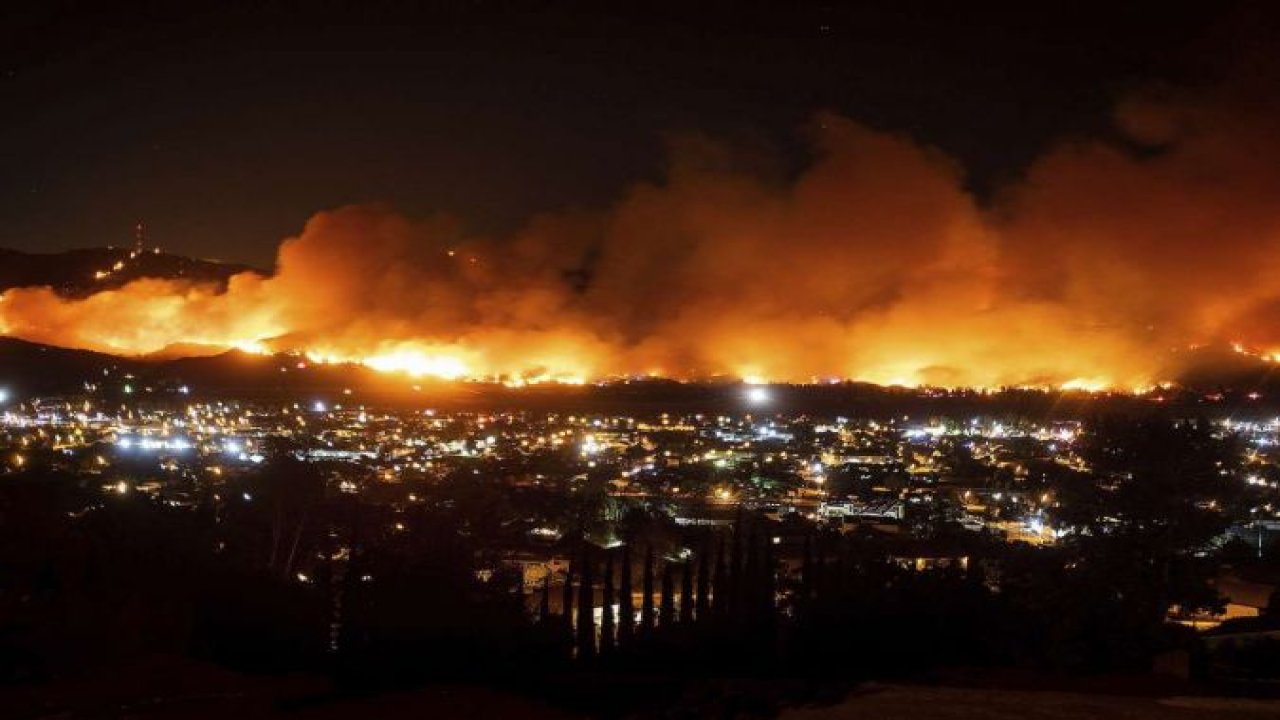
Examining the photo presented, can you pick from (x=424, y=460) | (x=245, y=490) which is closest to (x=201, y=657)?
(x=245, y=490)

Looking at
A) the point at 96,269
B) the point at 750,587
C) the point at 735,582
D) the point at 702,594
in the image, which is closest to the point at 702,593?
the point at 702,594

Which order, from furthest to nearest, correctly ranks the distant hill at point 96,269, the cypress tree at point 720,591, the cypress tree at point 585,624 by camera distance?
1. the distant hill at point 96,269
2. the cypress tree at point 720,591
3. the cypress tree at point 585,624

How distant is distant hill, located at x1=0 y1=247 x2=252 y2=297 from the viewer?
105 ft

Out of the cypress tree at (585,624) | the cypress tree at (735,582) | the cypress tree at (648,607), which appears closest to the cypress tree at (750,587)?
the cypress tree at (735,582)

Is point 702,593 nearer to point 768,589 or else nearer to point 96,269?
point 768,589

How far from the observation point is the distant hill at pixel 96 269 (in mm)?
32125

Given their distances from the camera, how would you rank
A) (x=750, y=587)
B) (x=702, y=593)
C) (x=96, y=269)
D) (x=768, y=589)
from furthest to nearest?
(x=96, y=269)
(x=750, y=587)
(x=768, y=589)
(x=702, y=593)

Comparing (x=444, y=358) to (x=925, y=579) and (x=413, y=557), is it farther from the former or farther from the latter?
(x=925, y=579)

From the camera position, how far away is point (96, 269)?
33.6 metres

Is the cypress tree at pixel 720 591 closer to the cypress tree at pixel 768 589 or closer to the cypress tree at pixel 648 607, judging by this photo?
the cypress tree at pixel 768 589

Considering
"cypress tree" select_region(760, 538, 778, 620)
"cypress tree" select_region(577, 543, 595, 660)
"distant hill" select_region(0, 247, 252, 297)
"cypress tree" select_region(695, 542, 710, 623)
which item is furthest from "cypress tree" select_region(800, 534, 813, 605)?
"distant hill" select_region(0, 247, 252, 297)

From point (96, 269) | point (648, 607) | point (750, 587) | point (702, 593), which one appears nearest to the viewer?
point (648, 607)

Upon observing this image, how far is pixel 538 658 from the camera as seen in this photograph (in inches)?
323

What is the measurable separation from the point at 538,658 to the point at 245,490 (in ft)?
31.2
